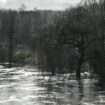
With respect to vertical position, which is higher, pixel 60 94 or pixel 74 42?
pixel 74 42

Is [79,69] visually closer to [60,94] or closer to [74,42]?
[74,42]

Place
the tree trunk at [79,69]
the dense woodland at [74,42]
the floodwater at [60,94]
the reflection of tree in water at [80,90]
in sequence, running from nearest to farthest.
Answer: the floodwater at [60,94]
the reflection of tree in water at [80,90]
the dense woodland at [74,42]
the tree trunk at [79,69]

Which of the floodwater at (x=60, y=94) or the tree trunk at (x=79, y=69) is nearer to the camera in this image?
the floodwater at (x=60, y=94)

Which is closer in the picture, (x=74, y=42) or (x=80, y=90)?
(x=80, y=90)

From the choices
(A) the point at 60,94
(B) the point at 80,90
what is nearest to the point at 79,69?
(B) the point at 80,90

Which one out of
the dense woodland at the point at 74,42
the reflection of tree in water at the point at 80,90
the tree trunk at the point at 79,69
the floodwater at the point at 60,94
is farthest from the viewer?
the tree trunk at the point at 79,69

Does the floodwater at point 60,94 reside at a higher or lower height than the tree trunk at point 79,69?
lower

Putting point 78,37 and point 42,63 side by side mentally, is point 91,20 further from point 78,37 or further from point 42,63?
point 42,63

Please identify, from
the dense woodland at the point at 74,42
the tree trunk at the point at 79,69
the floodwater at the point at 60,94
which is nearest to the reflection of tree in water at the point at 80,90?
the floodwater at the point at 60,94

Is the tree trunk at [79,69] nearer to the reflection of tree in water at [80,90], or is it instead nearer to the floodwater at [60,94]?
the reflection of tree in water at [80,90]

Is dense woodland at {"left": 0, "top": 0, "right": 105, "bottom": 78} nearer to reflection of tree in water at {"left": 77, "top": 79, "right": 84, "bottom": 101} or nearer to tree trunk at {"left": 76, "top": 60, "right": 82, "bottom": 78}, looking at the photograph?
tree trunk at {"left": 76, "top": 60, "right": 82, "bottom": 78}

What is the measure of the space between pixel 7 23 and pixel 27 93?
116732mm

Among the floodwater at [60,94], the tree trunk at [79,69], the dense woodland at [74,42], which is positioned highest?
the dense woodland at [74,42]

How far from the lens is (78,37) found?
3831 cm
